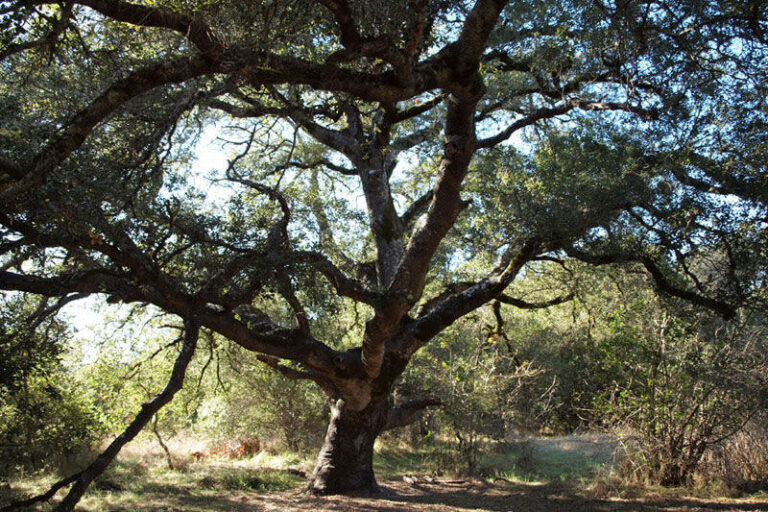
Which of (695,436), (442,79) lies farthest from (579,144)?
(695,436)

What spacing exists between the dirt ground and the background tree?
0.67 meters

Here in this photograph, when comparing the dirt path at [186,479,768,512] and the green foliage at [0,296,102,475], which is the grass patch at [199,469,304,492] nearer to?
the dirt path at [186,479,768,512]

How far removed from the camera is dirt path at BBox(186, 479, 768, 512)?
21.8ft

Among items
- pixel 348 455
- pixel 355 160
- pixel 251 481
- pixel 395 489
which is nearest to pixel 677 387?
pixel 395 489

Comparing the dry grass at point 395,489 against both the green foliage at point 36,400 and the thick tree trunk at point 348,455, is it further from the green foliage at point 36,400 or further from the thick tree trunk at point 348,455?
the green foliage at point 36,400

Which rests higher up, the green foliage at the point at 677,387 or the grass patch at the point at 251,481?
the green foliage at the point at 677,387

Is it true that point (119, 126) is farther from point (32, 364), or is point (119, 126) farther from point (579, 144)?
point (579, 144)

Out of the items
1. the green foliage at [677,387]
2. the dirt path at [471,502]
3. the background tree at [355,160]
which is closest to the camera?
the background tree at [355,160]

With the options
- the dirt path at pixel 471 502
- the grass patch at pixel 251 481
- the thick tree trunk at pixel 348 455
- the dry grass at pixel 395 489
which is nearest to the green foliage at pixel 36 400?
the dry grass at pixel 395 489

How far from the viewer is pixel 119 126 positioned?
564cm

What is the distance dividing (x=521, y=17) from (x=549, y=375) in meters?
10.00

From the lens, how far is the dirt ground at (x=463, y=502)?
666 centimetres

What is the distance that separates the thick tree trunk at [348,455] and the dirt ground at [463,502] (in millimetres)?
300

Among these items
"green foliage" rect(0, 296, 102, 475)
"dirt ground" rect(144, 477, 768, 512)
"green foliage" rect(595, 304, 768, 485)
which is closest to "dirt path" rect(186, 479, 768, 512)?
"dirt ground" rect(144, 477, 768, 512)
